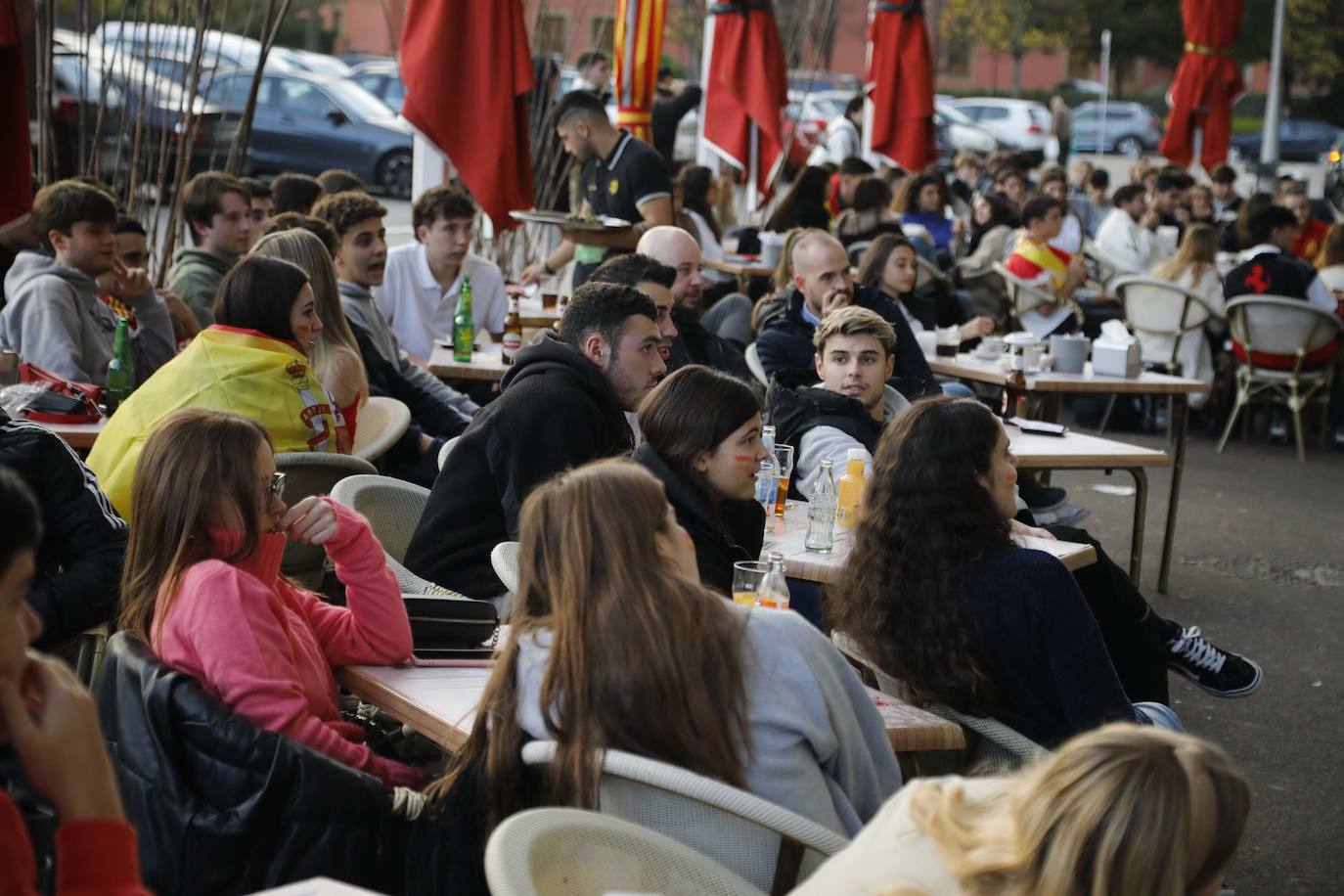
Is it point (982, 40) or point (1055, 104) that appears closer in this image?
point (1055, 104)

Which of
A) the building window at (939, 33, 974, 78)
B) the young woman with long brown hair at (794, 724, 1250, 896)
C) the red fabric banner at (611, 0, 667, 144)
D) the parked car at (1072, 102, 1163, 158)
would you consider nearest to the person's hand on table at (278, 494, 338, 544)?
the young woman with long brown hair at (794, 724, 1250, 896)

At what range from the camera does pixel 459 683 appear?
10.4ft

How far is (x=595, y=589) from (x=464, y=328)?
4.70 metres

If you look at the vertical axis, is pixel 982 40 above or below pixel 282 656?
above

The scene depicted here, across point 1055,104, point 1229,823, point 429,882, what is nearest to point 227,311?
point 429,882

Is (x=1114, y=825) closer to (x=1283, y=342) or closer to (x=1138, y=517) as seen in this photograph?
(x=1138, y=517)

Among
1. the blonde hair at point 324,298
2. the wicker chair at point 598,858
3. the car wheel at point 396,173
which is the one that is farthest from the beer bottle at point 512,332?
A: the car wheel at point 396,173

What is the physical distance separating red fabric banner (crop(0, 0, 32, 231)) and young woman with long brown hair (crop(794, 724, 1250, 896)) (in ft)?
10.1

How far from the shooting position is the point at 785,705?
2520 mm

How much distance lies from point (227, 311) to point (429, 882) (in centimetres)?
245

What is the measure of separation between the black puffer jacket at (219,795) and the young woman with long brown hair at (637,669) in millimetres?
267

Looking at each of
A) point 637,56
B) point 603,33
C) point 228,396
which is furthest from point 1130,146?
point 228,396

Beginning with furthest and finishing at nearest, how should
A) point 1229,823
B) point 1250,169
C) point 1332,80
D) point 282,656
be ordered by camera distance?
point 1332,80 → point 1250,169 → point 282,656 → point 1229,823

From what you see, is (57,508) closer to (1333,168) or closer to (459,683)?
(459,683)
